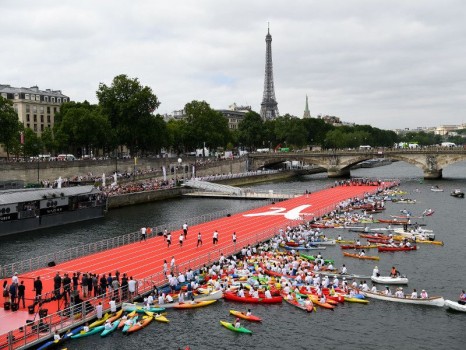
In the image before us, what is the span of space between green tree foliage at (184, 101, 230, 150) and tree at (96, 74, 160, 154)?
30.7m

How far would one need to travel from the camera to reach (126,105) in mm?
121500

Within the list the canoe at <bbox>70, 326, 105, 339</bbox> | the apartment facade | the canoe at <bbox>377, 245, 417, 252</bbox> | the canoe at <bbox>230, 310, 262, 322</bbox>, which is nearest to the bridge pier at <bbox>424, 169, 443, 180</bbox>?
the canoe at <bbox>377, 245, 417, 252</bbox>

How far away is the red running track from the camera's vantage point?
41750mm

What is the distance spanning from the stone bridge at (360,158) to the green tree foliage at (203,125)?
41.8ft

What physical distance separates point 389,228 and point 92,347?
4314 centimetres

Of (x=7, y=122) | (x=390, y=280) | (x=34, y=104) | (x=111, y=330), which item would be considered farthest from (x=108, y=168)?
(x=111, y=330)

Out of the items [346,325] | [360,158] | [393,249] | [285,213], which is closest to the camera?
[346,325]

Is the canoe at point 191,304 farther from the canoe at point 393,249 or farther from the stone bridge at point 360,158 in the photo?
the stone bridge at point 360,158

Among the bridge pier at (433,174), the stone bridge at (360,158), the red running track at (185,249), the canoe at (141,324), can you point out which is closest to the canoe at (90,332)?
the canoe at (141,324)

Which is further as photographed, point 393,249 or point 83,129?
point 83,129

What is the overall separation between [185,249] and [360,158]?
10791cm

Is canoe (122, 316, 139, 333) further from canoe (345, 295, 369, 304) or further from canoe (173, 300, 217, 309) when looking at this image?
canoe (345, 295, 369, 304)

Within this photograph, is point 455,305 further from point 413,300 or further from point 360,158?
point 360,158

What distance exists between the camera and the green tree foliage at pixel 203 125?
15550 cm
